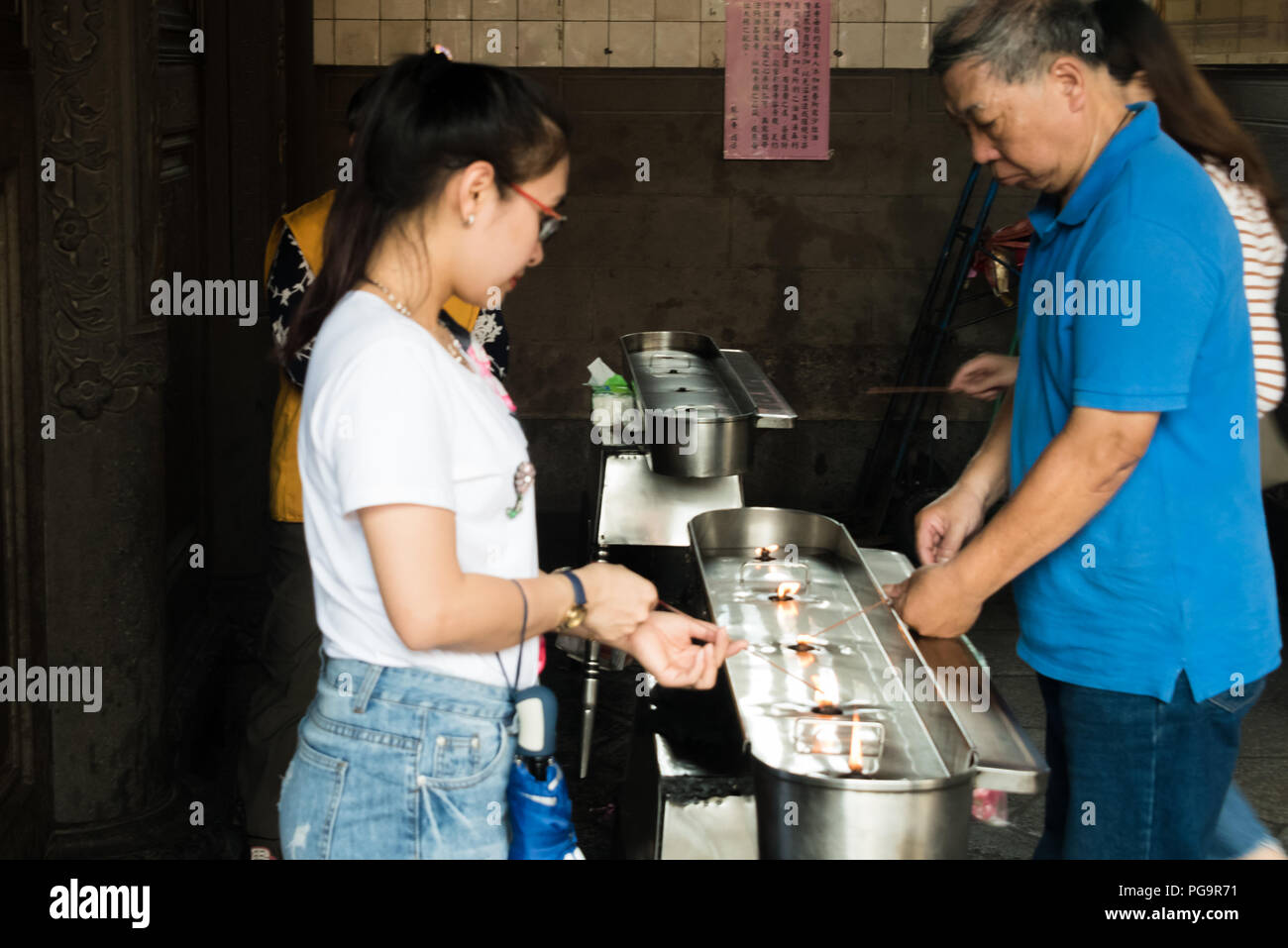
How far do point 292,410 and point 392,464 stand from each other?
2.14 m

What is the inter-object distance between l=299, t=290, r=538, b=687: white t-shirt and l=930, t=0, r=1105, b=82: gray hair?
41.7 inches

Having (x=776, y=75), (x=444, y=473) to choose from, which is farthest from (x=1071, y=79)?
(x=776, y=75)

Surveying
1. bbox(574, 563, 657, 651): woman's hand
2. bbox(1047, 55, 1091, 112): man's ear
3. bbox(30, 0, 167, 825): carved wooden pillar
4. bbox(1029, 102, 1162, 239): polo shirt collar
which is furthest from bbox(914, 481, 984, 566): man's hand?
bbox(30, 0, 167, 825): carved wooden pillar

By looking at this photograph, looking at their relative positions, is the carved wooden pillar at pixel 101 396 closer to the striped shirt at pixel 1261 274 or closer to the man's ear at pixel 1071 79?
the man's ear at pixel 1071 79

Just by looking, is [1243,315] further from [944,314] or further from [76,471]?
[944,314]

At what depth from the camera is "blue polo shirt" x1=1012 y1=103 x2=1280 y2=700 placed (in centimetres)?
217

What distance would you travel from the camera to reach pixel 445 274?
72.4 inches

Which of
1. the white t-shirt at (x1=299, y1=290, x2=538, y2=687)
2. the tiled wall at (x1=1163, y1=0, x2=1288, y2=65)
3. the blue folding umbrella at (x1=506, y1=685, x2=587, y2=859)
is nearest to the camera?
the white t-shirt at (x1=299, y1=290, x2=538, y2=687)

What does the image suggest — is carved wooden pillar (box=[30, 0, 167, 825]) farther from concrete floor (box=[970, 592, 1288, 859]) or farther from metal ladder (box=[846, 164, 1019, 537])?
metal ladder (box=[846, 164, 1019, 537])

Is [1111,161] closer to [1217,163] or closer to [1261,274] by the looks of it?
[1217,163]

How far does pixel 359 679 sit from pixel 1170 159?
1488mm

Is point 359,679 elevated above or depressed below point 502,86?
below

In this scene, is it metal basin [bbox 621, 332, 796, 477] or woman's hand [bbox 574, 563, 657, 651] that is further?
metal basin [bbox 621, 332, 796, 477]

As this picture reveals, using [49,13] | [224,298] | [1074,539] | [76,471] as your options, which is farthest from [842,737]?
[224,298]
